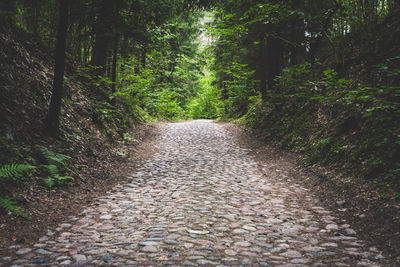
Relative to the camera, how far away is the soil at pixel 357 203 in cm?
340

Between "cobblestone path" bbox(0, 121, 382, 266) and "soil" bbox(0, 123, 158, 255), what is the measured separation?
0.24 metres

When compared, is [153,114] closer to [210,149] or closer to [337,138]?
[210,149]

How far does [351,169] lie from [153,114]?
17.1m

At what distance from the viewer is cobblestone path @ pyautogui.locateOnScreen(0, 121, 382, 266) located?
10.1 feet

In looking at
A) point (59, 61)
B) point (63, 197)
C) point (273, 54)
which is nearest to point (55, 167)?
point (63, 197)

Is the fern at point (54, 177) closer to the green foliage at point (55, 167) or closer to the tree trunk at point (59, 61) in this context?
the green foliage at point (55, 167)

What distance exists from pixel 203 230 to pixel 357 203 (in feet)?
9.18

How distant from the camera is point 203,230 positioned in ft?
12.7

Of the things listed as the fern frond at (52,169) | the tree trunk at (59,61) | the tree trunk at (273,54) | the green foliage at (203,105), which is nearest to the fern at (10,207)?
the fern frond at (52,169)

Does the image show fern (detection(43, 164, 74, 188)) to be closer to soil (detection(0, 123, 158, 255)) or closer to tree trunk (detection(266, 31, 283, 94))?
soil (detection(0, 123, 158, 255))

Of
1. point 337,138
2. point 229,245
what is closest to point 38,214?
point 229,245

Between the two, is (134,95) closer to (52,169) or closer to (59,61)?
(59,61)

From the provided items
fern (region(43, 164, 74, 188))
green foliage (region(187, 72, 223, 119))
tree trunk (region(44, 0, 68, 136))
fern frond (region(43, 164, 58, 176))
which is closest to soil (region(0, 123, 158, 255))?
fern (region(43, 164, 74, 188))

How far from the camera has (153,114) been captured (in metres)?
21.0
